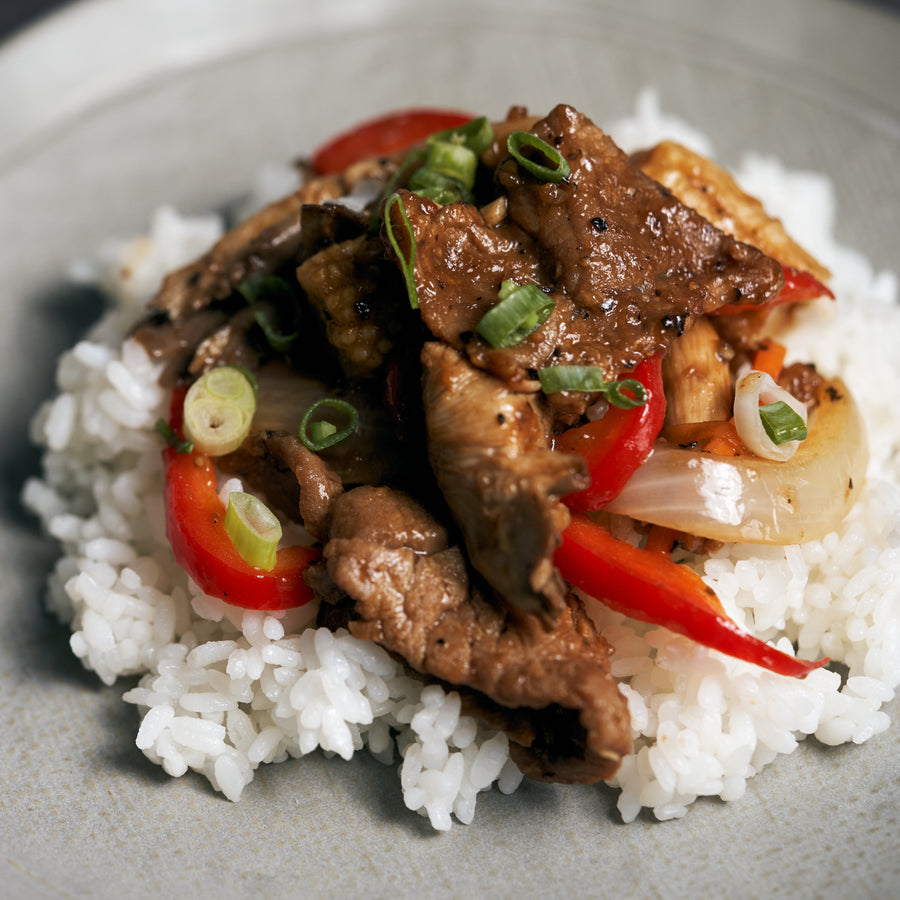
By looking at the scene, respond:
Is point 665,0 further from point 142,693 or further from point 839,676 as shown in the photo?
point 142,693

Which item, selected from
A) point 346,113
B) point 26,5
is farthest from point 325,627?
point 26,5

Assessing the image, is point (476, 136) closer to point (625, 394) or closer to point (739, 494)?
point (625, 394)

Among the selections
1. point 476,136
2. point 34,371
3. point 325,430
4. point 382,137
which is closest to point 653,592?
point 325,430

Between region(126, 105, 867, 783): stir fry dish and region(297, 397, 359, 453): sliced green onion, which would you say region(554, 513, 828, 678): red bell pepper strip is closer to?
region(126, 105, 867, 783): stir fry dish

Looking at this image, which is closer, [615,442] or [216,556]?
[615,442]

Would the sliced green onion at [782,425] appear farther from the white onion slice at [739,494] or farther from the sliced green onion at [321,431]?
the sliced green onion at [321,431]

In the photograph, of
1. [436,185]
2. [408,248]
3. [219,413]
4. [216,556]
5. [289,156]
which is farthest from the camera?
[289,156]

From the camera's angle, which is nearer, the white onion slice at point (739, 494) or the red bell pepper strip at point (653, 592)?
the red bell pepper strip at point (653, 592)

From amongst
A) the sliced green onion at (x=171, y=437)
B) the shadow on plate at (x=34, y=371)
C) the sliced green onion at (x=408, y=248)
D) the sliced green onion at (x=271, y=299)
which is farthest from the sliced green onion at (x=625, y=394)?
the shadow on plate at (x=34, y=371)
